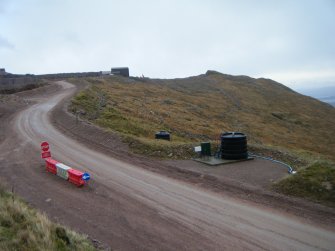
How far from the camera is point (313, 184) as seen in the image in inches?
631

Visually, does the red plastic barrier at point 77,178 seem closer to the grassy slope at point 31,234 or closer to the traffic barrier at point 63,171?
the traffic barrier at point 63,171

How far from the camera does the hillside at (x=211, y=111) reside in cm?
4069

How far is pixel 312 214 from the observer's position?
14.0m

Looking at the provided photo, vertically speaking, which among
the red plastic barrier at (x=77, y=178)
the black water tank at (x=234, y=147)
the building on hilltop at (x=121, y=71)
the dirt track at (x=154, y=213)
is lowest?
the dirt track at (x=154, y=213)

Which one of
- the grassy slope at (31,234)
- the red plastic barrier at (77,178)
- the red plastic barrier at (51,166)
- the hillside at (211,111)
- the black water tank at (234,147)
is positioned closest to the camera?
the grassy slope at (31,234)

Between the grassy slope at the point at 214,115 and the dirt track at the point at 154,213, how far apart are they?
3792mm

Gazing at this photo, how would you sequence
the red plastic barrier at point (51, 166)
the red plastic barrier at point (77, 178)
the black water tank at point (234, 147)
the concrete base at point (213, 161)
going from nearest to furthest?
the red plastic barrier at point (77, 178) < the red plastic barrier at point (51, 166) < the concrete base at point (213, 161) < the black water tank at point (234, 147)

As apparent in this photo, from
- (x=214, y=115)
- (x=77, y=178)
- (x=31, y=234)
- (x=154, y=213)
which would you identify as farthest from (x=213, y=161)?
(x=214, y=115)

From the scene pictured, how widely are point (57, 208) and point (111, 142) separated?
38.7 ft

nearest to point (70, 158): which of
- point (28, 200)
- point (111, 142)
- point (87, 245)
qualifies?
point (111, 142)

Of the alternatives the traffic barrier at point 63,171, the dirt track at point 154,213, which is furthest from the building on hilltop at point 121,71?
the traffic barrier at point 63,171

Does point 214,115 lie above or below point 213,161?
below

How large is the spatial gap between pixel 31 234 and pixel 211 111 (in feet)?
207

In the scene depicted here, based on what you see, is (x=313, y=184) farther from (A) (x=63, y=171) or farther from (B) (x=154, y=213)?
(A) (x=63, y=171)
